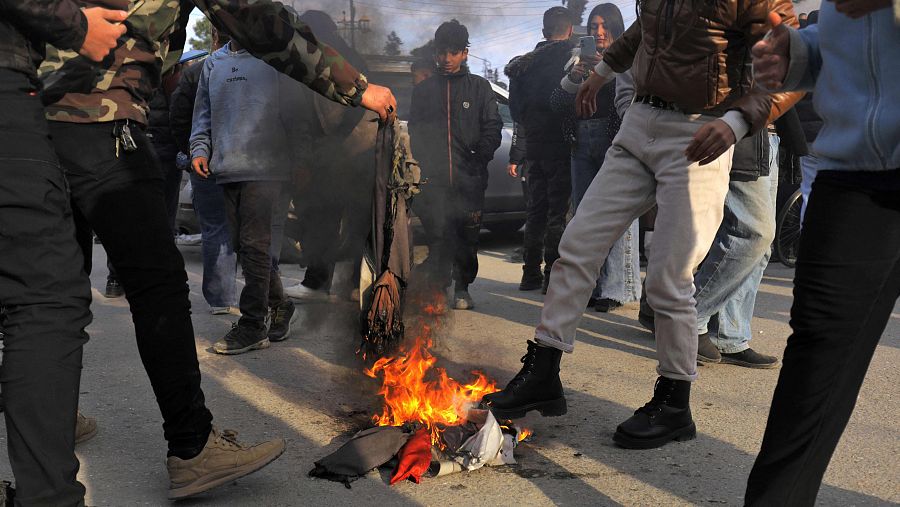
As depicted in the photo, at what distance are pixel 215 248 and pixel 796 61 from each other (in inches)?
188

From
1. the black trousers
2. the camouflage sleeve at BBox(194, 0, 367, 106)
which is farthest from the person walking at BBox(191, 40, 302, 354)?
the black trousers

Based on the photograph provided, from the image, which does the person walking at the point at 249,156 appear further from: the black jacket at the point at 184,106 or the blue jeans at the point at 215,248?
the blue jeans at the point at 215,248

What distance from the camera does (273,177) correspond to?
5105 mm

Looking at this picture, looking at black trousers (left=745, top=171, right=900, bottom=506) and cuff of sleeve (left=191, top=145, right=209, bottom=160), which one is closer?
black trousers (left=745, top=171, right=900, bottom=506)

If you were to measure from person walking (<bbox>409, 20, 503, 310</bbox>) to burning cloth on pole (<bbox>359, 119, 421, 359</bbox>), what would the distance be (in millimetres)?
2557

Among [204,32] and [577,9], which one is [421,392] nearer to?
[577,9]

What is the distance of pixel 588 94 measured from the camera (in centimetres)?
391

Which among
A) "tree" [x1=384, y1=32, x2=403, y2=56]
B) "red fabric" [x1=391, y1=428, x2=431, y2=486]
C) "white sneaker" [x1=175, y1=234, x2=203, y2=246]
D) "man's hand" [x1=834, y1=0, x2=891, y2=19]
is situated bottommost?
"white sneaker" [x1=175, y1=234, x2=203, y2=246]

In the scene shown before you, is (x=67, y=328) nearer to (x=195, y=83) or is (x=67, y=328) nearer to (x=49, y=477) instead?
(x=49, y=477)

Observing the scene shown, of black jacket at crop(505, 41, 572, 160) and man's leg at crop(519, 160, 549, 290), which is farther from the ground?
black jacket at crop(505, 41, 572, 160)

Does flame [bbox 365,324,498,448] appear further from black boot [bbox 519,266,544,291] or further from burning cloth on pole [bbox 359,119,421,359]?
black boot [bbox 519,266,544,291]

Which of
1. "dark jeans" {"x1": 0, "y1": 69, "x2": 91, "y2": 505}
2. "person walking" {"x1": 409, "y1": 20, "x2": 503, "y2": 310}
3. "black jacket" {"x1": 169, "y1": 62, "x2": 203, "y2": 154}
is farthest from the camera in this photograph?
"person walking" {"x1": 409, "y1": 20, "x2": 503, "y2": 310}

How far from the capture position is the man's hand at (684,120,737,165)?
3.12 meters

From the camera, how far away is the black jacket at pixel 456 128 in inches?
253
